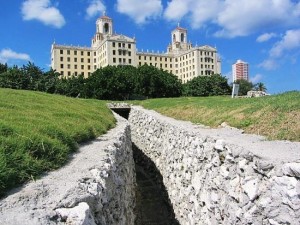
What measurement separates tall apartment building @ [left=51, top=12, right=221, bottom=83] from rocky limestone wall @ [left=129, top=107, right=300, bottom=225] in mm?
115678

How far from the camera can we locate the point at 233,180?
845cm

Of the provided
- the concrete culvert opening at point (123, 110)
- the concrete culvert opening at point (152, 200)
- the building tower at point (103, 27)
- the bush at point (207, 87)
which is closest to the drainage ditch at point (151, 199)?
the concrete culvert opening at point (152, 200)

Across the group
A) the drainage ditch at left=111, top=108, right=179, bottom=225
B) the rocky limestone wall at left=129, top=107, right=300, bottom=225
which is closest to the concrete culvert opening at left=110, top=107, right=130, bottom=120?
the drainage ditch at left=111, top=108, right=179, bottom=225

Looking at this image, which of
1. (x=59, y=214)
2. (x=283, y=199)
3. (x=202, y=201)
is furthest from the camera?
(x=202, y=201)

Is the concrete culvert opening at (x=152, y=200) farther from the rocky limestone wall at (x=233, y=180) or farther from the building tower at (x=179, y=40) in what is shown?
the building tower at (x=179, y=40)

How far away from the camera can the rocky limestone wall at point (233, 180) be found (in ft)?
21.6

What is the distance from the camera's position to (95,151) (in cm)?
938

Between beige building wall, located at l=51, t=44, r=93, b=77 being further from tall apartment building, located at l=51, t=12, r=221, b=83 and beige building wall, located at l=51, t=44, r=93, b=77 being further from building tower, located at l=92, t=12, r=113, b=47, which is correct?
building tower, located at l=92, t=12, r=113, b=47

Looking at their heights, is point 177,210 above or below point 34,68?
below

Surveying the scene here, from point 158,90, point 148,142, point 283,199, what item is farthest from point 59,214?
point 158,90

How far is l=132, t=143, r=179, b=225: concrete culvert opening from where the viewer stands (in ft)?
46.8

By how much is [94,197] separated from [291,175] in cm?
335

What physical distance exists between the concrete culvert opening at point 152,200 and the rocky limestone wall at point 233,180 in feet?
2.15

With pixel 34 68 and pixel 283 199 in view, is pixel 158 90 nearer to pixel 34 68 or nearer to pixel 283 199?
pixel 34 68
